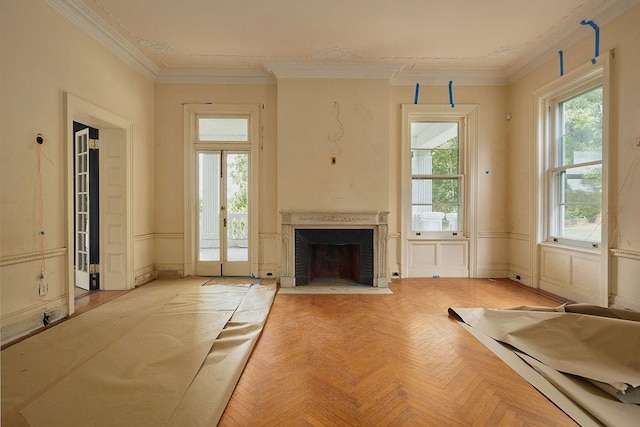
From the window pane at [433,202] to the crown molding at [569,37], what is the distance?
185cm

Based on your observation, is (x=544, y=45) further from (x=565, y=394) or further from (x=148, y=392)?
(x=148, y=392)

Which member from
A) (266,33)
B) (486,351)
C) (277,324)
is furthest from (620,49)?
(277,324)

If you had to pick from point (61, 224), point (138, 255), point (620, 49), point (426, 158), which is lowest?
point (138, 255)

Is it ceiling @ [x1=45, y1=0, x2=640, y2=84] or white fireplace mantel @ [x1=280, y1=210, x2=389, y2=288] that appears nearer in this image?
ceiling @ [x1=45, y1=0, x2=640, y2=84]

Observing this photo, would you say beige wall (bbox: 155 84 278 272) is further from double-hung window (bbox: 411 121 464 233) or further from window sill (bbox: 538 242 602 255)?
window sill (bbox: 538 242 602 255)

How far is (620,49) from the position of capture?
3139 millimetres

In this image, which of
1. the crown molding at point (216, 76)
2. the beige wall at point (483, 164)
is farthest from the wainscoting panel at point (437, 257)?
the crown molding at point (216, 76)

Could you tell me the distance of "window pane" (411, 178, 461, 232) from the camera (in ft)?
16.3

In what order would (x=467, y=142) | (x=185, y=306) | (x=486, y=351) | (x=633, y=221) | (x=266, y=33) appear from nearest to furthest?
(x=486, y=351), (x=633, y=221), (x=185, y=306), (x=266, y=33), (x=467, y=142)

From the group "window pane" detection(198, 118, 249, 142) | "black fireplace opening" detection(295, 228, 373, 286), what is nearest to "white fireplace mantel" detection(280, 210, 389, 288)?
"black fireplace opening" detection(295, 228, 373, 286)

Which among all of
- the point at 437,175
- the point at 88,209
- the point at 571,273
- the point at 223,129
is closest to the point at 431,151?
the point at 437,175

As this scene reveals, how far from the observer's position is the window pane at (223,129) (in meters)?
4.86

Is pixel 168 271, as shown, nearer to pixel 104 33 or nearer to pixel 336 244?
pixel 336 244

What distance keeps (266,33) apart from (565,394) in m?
4.48
